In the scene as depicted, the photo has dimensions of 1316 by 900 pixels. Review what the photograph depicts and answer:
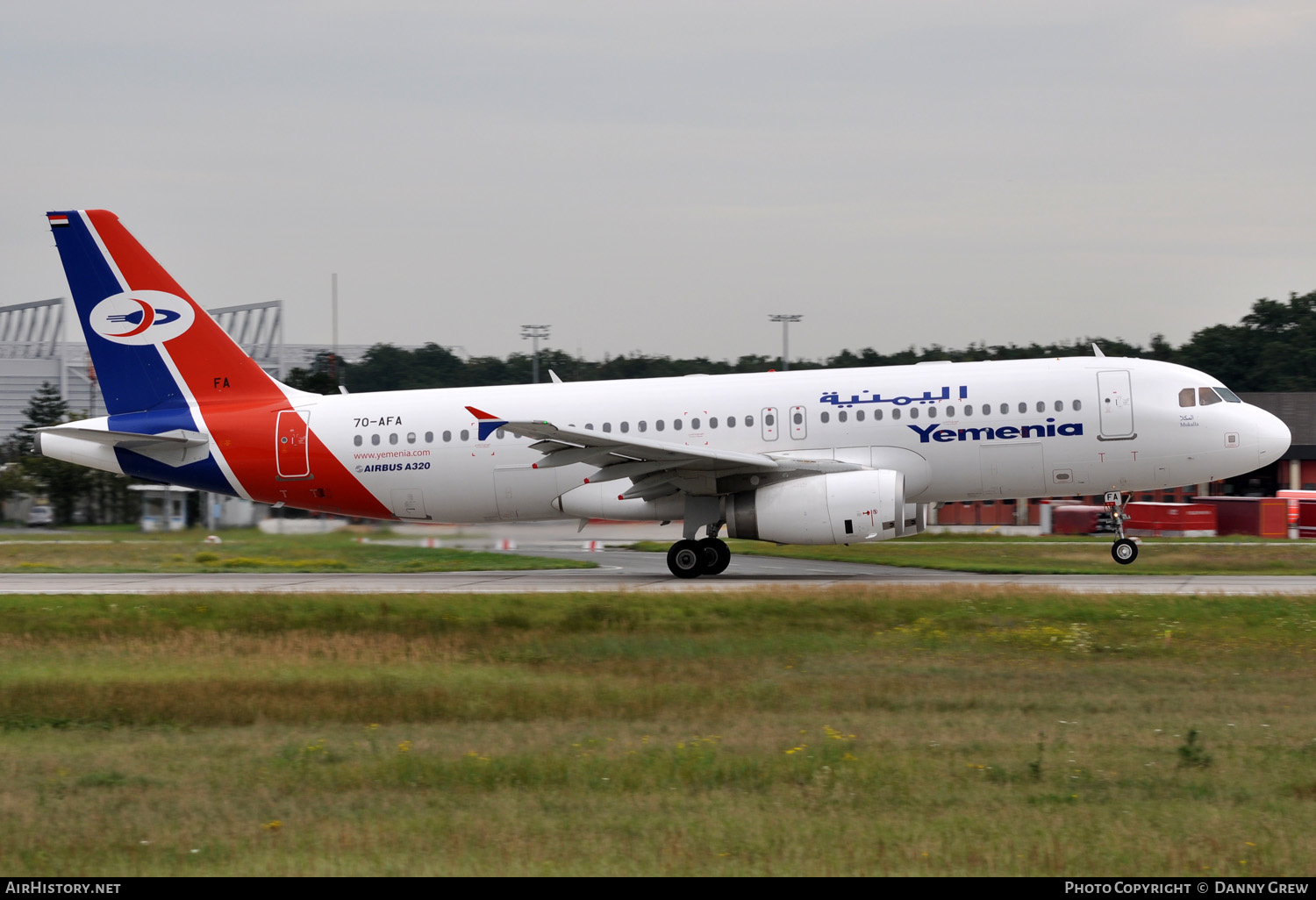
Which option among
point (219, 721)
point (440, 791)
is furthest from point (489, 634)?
point (440, 791)

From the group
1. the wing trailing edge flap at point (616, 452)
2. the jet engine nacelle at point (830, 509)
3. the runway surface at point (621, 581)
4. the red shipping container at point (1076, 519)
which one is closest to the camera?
the runway surface at point (621, 581)

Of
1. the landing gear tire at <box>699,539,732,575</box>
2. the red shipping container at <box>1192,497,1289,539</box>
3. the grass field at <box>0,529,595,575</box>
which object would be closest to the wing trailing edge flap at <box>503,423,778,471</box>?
the landing gear tire at <box>699,539,732,575</box>

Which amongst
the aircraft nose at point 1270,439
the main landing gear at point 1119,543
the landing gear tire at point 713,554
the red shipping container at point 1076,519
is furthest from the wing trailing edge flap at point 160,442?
the red shipping container at point 1076,519

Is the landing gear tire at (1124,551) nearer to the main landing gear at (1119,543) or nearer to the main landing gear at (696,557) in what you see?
the main landing gear at (1119,543)

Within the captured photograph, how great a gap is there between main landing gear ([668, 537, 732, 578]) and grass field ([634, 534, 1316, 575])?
19.2 ft

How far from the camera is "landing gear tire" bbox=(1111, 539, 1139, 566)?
25.0 m

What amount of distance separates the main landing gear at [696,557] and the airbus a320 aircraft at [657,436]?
0.04m

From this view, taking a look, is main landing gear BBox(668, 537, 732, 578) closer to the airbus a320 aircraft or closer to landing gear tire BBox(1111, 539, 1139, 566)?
the airbus a320 aircraft

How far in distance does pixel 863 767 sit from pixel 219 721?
637 cm

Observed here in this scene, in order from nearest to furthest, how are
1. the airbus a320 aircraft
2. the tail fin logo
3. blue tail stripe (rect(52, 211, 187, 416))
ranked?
the airbus a320 aircraft
blue tail stripe (rect(52, 211, 187, 416))
the tail fin logo

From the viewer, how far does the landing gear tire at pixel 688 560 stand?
82.0 ft

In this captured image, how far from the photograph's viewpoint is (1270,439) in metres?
24.0

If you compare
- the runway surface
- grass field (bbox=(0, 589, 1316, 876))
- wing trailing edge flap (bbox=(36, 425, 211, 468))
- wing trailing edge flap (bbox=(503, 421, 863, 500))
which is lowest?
grass field (bbox=(0, 589, 1316, 876))
